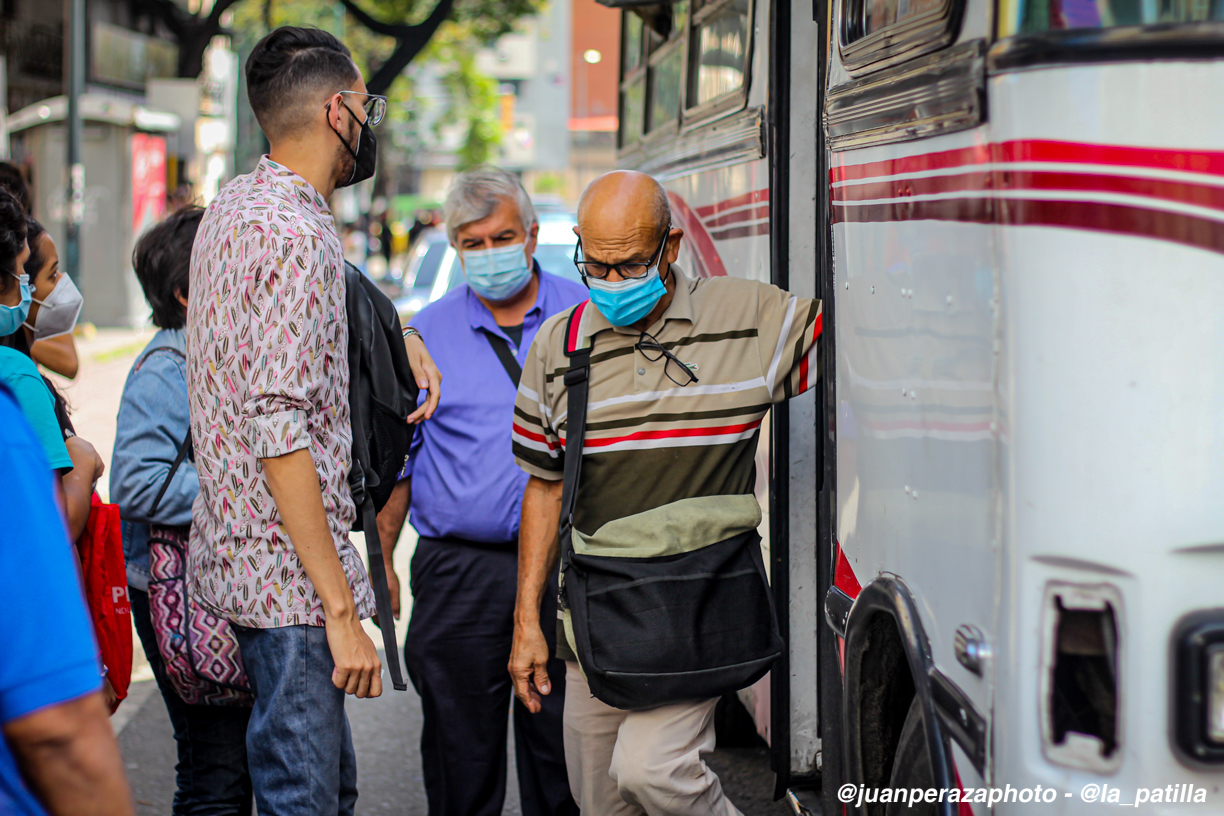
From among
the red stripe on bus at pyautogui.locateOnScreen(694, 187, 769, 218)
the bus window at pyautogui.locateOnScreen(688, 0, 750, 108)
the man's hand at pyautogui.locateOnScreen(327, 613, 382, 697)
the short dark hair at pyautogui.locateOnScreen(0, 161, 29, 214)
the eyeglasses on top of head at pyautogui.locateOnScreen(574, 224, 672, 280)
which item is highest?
the bus window at pyautogui.locateOnScreen(688, 0, 750, 108)

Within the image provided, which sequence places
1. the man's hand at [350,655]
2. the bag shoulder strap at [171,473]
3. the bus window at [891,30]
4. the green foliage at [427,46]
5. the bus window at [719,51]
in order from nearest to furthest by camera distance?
the bus window at [891,30] → the man's hand at [350,655] → the bag shoulder strap at [171,473] → the bus window at [719,51] → the green foliage at [427,46]

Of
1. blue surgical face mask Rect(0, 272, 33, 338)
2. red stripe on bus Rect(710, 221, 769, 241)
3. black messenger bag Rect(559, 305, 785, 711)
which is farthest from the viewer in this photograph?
red stripe on bus Rect(710, 221, 769, 241)

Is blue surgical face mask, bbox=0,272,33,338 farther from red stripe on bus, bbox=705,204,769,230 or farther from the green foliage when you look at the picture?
red stripe on bus, bbox=705,204,769,230

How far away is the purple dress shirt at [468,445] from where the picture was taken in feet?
12.1

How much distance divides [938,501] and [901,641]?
387 mm

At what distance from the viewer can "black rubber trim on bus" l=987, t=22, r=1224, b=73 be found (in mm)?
1781

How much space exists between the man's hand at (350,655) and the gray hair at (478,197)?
1.61 m

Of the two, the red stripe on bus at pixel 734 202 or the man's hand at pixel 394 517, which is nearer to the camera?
the red stripe on bus at pixel 734 202

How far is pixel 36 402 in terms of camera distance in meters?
2.70

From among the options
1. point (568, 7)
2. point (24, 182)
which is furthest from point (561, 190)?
point (24, 182)

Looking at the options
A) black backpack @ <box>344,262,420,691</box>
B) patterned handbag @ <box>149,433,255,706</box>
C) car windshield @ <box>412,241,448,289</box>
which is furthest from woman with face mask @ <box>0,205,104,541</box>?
car windshield @ <box>412,241,448,289</box>

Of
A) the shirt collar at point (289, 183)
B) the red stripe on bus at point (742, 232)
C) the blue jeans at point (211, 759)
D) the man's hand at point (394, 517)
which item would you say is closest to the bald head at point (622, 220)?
the shirt collar at point (289, 183)

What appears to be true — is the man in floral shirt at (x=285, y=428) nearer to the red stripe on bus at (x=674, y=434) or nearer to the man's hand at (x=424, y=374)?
the man's hand at (x=424, y=374)

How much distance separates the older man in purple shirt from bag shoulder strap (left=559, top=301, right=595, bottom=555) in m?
0.74
